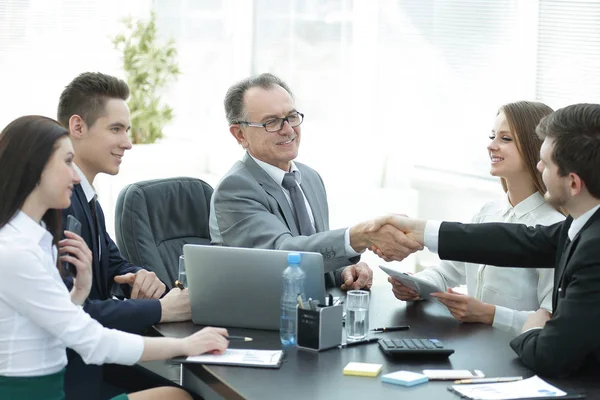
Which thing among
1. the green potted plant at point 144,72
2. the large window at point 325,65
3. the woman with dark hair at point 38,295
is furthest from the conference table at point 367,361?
the green potted plant at point 144,72

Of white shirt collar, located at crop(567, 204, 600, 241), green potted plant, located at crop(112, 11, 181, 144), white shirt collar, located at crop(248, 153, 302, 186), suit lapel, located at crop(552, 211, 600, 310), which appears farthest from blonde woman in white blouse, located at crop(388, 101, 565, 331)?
green potted plant, located at crop(112, 11, 181, 144)

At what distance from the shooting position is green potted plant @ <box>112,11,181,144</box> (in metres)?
6.29

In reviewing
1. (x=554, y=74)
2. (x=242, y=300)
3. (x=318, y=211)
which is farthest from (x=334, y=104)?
(x=242, y=300)

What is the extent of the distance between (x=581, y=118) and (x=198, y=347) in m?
1.14

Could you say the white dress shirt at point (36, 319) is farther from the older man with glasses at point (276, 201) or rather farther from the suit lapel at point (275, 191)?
the suit lapel at point (275, 191)

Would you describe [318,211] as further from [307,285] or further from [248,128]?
[307,285]

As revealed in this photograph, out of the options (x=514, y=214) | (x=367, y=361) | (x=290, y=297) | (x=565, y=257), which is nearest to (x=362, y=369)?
(x=367, y=361)

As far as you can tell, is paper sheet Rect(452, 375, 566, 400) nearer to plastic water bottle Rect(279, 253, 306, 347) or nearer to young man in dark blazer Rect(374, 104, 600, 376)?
young man in dark blazer Rect(374, 104, 600, 376)

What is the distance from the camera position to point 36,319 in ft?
7.21

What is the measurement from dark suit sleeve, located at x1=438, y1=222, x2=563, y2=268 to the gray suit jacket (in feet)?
1.34

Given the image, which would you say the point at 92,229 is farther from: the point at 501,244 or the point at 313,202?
the point at 501,244

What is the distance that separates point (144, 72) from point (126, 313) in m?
3.92

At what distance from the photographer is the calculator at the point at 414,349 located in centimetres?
233

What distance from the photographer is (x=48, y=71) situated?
6.35m
